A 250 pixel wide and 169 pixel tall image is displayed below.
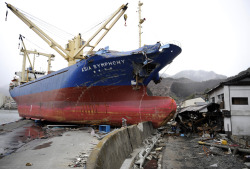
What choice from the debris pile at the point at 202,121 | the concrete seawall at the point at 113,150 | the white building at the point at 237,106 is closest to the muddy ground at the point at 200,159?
the concrete seawall at the point at 113,150

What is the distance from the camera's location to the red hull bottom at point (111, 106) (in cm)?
1163

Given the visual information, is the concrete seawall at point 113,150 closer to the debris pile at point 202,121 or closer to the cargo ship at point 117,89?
the cargo ship at point 117,89

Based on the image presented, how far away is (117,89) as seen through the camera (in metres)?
12.4

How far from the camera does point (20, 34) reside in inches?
1023

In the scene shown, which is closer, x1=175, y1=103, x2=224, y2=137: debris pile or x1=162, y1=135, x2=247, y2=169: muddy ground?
x1=162, y1=135, x2=247, y2=169: muddy ground

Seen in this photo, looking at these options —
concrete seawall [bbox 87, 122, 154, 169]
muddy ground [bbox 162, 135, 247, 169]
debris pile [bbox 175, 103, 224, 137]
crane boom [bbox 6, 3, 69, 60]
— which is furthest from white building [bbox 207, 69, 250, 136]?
crane boom [bbox 6, 3, 69, 60]

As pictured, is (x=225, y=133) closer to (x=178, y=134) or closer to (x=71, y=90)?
(x=178, y=134)

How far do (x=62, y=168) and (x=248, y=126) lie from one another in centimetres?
1412

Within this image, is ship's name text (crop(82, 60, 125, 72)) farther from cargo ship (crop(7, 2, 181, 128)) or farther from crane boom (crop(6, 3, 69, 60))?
crane boom (crop(6, 3, 69, 60))

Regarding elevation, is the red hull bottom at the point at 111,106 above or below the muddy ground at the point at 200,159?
above

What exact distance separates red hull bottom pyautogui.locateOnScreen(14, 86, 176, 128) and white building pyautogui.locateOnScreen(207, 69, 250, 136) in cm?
539

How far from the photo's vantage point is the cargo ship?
11547mm

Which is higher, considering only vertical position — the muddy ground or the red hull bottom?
the red hull bottom

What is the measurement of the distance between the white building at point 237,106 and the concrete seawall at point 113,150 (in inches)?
370
